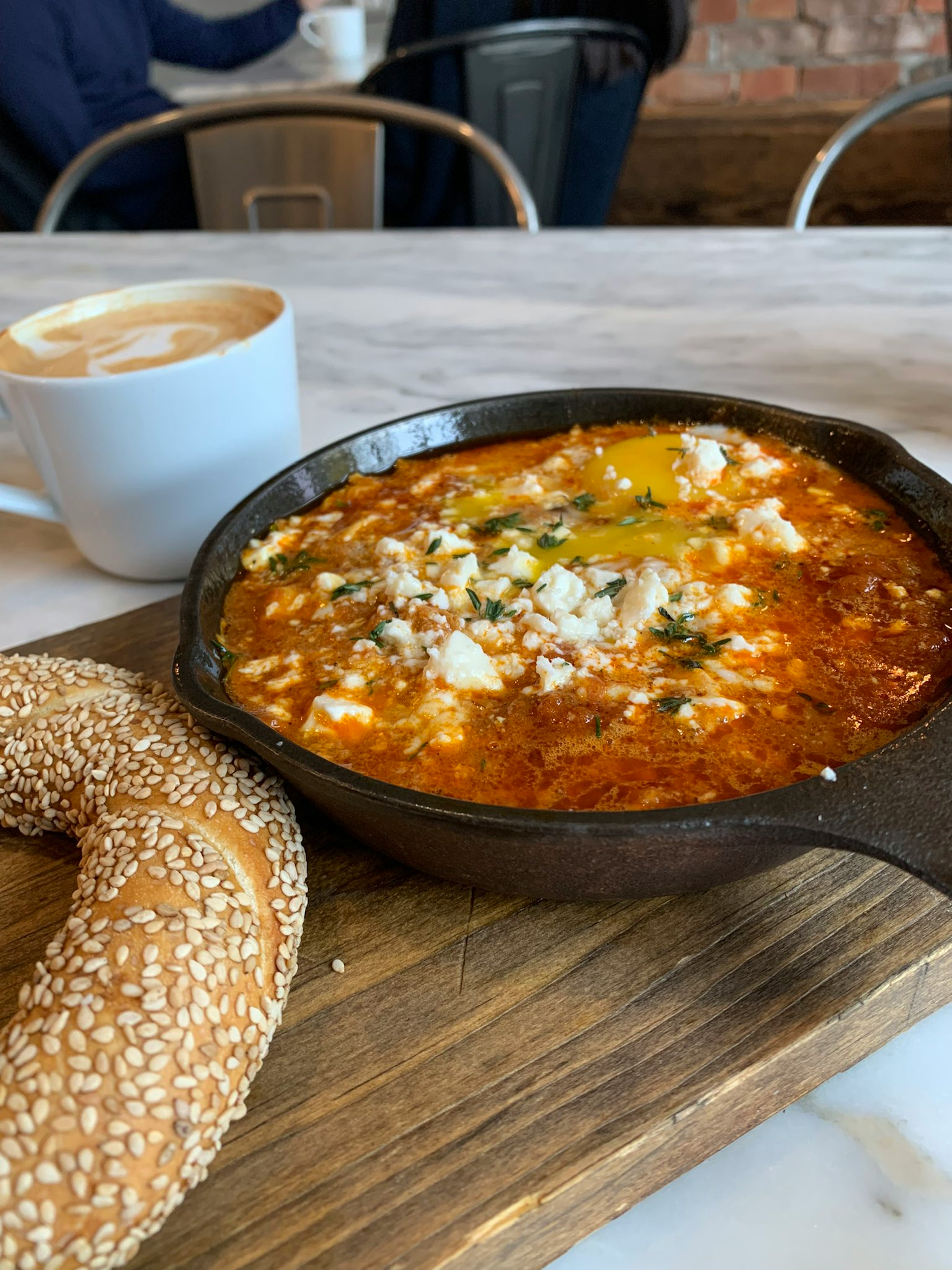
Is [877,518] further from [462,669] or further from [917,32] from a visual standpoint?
[917,32]

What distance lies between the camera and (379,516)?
1624 mm

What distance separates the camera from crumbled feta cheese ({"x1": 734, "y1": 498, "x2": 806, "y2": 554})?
1.45 m

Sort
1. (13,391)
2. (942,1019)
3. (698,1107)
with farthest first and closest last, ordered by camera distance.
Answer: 1. (13,391)
2. (942,1019)
3. (698,1107)

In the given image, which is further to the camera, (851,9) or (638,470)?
(851,9)

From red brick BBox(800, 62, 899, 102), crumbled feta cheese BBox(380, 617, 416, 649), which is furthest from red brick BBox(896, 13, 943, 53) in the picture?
crumbled feta cheese BBox(380, 617, 416, 649)

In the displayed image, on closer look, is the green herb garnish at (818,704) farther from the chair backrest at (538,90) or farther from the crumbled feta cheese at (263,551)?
the chair backrest at (538,90)

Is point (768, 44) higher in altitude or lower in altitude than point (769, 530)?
lower

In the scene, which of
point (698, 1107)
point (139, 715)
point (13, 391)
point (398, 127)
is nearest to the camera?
point (698, 1107)

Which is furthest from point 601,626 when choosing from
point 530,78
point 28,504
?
point 530,78

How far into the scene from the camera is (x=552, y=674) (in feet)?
4.06

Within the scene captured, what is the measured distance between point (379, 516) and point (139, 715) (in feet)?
1.62

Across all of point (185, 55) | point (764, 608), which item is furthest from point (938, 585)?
point (185, 55)

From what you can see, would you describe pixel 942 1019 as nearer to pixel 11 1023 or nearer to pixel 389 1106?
pixel 389 1106

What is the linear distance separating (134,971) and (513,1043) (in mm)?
375
